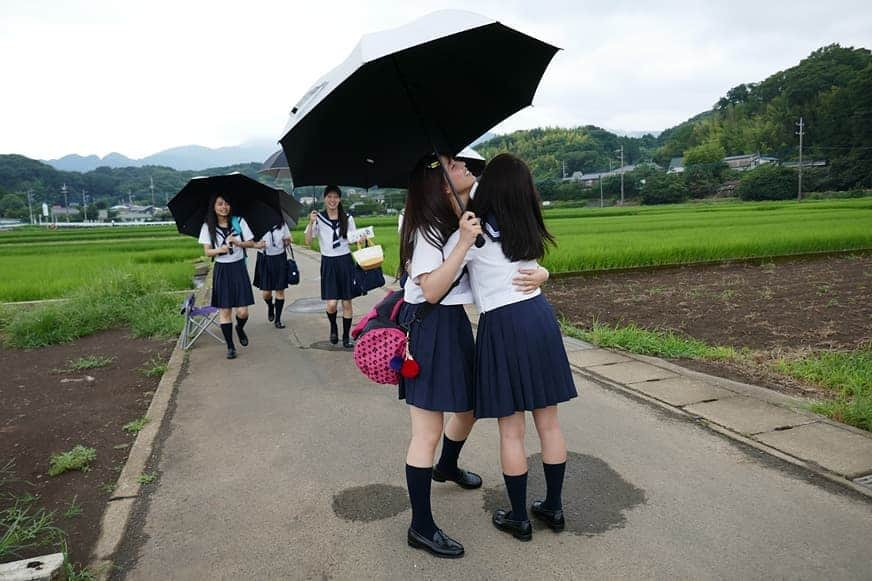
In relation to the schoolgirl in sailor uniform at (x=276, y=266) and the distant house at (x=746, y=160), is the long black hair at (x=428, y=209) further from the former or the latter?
the distant house at (x=746, y=160)

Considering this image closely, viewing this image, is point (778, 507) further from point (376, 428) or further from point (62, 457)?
point (62, 457)

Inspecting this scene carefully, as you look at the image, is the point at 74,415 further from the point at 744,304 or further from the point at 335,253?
the point at 744,304

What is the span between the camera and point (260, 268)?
837cm

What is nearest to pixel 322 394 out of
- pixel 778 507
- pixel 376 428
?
pixel 376 428

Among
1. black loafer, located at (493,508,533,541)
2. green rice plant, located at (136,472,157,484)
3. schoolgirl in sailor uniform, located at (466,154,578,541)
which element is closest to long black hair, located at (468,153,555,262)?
schoolgirl in sailor uniform, located at (466,154,578,541)

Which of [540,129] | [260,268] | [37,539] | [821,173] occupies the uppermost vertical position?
[540,129]

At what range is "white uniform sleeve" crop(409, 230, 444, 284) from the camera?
8.05 ft

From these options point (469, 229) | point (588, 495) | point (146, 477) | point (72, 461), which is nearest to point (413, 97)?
point (469, 229)

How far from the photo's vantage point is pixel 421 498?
2662 millimetres

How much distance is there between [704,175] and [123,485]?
184 feet

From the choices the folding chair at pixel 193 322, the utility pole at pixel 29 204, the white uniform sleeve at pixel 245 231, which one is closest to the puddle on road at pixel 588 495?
the white uniform sleeve at pixel 245 231

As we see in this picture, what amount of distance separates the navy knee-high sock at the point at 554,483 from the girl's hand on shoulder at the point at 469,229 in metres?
1.16

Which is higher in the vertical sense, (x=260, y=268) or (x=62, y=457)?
(x=260, y=268)

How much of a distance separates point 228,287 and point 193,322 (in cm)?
140
